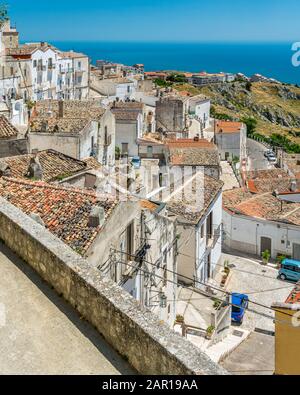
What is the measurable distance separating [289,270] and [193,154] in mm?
14888

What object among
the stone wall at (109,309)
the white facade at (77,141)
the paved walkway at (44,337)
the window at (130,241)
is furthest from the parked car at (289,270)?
the paved walkway at (44,337)

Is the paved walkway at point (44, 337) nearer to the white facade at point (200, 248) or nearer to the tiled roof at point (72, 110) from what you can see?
the white facade at point (200, 248)

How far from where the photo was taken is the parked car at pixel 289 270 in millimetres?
27797

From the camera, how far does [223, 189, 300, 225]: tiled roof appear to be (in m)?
33.0

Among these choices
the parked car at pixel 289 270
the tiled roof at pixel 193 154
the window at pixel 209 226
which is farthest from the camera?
the tiled roof at pixel 193 154

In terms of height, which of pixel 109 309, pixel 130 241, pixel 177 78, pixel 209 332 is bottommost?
pixel 209 332

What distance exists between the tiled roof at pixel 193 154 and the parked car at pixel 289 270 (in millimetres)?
12781

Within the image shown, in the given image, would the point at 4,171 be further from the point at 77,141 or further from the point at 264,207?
the point at 264,207

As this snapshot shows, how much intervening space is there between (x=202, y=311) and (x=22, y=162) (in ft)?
32.0

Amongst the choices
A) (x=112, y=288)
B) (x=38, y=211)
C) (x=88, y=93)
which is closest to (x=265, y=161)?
(x=88, y=93)

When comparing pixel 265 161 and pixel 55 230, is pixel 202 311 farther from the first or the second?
pixel 265 161

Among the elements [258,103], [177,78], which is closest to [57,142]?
[177,78]

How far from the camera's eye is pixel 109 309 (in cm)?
624

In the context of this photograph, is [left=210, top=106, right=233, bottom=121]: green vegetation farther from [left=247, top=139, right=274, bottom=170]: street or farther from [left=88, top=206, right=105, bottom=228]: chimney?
[left=88, top=206, right=105, bottom=228]: chimney
